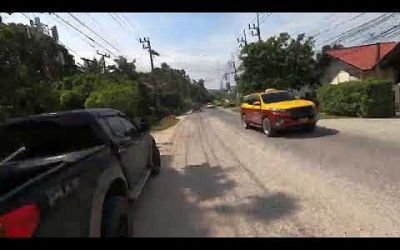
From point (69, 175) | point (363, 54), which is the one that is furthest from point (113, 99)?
point (363, 54)

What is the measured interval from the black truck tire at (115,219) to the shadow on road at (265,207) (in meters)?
1.81

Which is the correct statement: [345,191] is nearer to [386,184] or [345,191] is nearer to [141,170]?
[386,184]

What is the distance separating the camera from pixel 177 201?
22.6ft

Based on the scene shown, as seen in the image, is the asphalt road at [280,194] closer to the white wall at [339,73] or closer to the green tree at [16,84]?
the green tree at [16,84]

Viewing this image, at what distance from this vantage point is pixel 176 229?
5.34 metres

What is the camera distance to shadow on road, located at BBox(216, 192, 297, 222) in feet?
18.4

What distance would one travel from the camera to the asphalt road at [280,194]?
5.09 m

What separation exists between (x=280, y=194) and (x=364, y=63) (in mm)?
34613

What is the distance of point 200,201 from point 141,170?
4.33ft

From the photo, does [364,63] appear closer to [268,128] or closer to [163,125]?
[163,125]

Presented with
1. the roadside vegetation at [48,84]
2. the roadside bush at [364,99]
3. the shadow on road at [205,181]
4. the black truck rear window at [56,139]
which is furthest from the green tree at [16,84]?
the roadside bush at [364,99]
